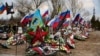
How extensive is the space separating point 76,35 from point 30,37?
60.7 ft

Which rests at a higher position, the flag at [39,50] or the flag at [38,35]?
the flag at [38,35]

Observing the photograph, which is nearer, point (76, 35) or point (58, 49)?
point (58, 49)

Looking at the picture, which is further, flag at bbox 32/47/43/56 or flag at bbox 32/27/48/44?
flag at bbox 32/27/48/44

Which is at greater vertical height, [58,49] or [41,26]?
[41,26]

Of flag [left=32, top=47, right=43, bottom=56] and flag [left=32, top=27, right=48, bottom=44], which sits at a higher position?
flag [left=32, top=27, right=48, bottom=44]

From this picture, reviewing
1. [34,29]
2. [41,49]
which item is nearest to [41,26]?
[34,29]

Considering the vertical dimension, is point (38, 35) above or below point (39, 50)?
above

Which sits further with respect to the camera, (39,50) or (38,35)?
(38,35)

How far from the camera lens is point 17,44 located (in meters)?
30.8

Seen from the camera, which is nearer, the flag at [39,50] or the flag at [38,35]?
the flag at [39,50]

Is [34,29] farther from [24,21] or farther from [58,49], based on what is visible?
[24,21]

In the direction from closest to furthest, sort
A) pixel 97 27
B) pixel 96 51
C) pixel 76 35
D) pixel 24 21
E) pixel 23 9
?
pixel 96 51
pixel 24 21
pixel 76 35
pixel 23 9
pixel 97 27

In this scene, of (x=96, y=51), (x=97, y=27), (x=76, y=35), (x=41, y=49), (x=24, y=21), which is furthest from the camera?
(x=97, y=27)

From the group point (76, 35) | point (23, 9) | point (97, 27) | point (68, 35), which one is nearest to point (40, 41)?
point (68, 35)
